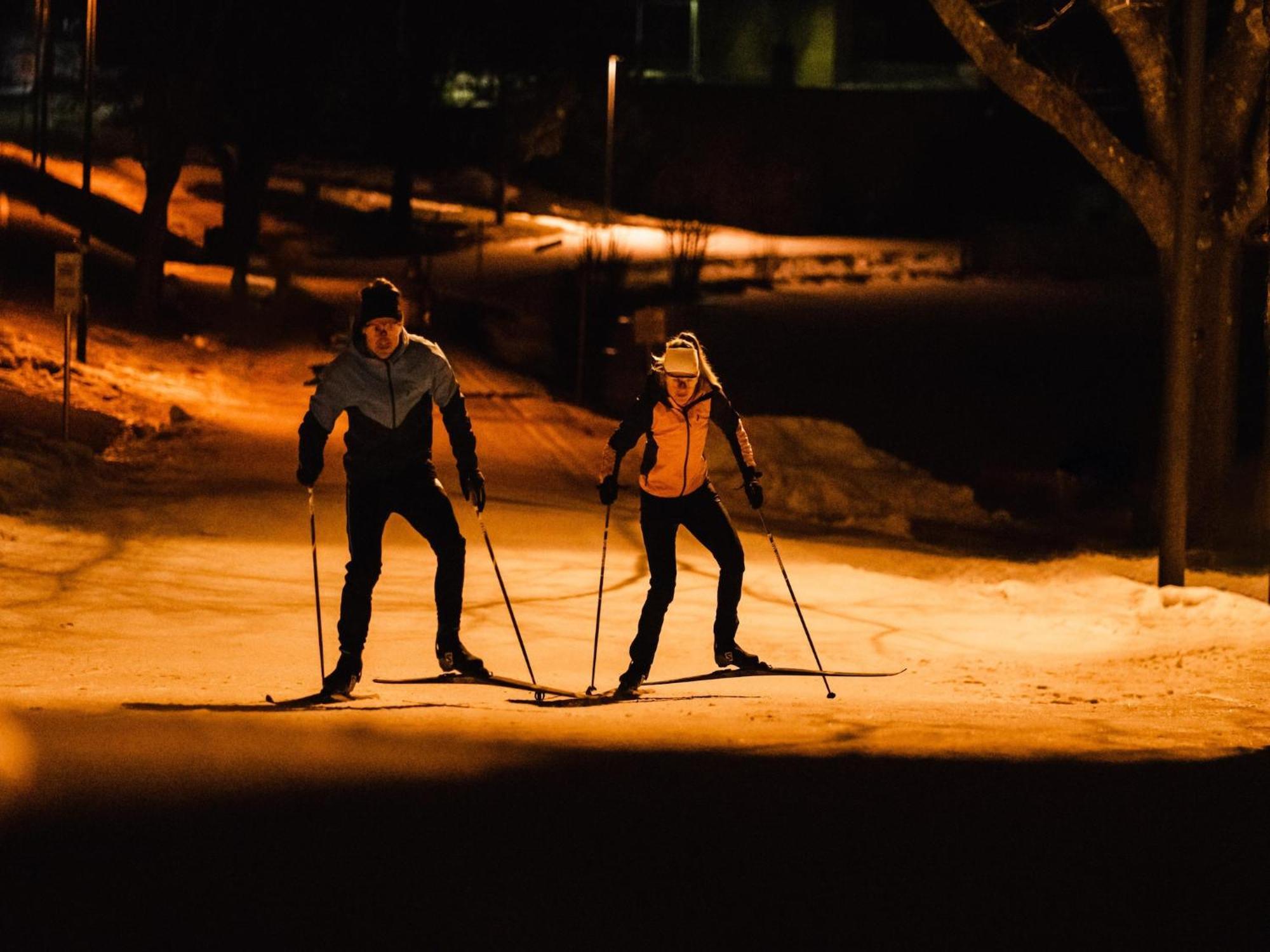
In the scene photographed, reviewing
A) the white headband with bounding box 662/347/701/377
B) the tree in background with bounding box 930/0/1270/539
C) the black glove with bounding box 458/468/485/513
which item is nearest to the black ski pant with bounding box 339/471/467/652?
the black glove with bounding box 458/468/485/513

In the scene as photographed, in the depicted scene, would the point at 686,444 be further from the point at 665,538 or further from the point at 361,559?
the point at 361,559

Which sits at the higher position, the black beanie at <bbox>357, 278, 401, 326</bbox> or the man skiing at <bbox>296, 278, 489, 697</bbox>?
the black beanie at <bbox>357, 278, 401, 326</bbox>

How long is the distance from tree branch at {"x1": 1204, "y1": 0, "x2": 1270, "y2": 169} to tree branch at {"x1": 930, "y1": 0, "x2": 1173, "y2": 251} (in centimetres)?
63

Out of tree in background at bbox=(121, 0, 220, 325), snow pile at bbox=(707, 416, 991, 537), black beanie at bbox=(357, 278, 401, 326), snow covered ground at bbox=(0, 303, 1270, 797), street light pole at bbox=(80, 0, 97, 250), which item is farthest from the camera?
tree in background at bbox=(121, 0, 220, 325)

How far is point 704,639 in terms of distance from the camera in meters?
11.5

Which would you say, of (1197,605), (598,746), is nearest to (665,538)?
(598,746)

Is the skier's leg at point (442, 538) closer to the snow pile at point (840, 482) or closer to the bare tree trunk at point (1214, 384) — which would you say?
Answer: the snow pile at point (840, 482)

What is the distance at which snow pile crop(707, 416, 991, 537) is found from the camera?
18047 mm

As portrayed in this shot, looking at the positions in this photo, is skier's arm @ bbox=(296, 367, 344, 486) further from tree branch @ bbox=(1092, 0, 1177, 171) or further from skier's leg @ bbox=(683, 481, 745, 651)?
tree branch @ bbox=(1092, 0, 1177, 171)

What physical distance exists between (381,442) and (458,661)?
122cm

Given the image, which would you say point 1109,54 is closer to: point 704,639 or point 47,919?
point 704,639

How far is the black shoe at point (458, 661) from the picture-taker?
8.91 metres

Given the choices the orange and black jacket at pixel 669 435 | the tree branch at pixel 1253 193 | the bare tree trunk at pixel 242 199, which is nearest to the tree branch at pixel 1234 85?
the tree branch at pixel 1253 193

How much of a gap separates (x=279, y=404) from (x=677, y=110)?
4713 cm
